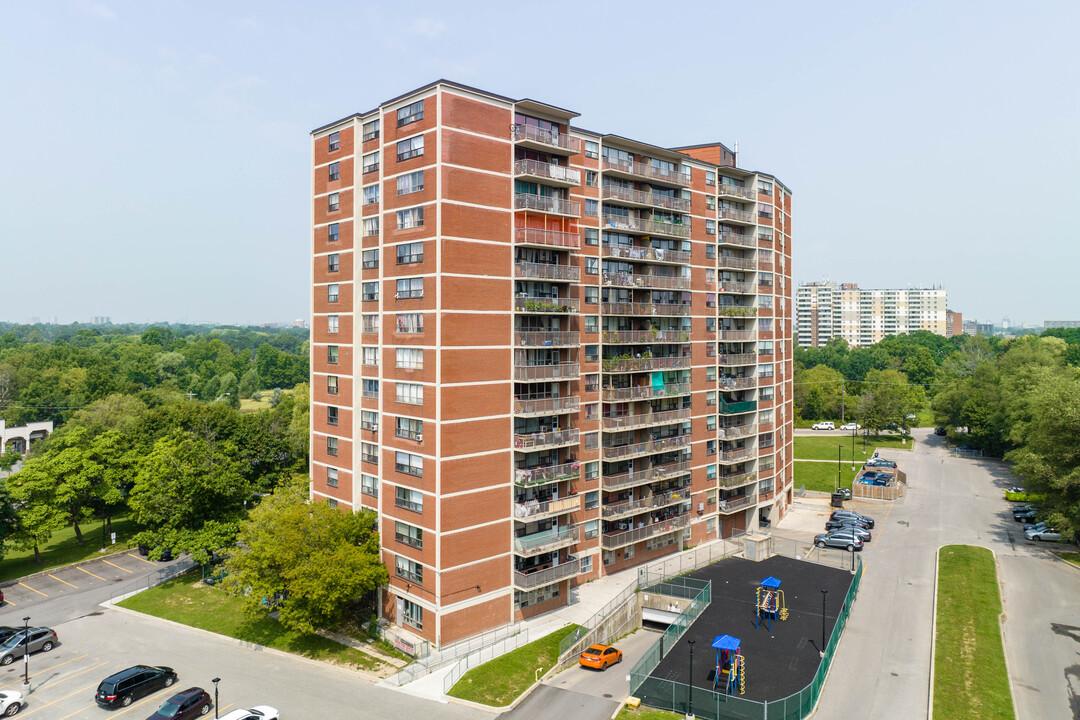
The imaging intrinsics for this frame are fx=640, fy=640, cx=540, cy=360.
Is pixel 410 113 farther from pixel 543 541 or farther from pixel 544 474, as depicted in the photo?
pixel 543 541

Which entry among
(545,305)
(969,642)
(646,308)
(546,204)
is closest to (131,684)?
(545,305)

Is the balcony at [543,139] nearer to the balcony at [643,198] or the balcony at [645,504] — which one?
the balcony at [643,198]

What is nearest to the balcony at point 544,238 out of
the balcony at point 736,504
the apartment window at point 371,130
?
the apartment window at point 371,130

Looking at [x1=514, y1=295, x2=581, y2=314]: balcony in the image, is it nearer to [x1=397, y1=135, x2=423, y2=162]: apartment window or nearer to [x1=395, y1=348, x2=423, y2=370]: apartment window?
[x1=395, y1=348, x2=423, y2=370]: apartment window

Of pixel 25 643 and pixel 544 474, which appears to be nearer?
pixel 25 643

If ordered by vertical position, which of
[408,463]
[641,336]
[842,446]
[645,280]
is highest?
[645,280]

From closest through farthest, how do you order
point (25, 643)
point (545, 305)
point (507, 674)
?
point (507, 674), point (25, 643), point (545, 305)
